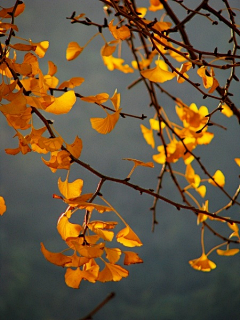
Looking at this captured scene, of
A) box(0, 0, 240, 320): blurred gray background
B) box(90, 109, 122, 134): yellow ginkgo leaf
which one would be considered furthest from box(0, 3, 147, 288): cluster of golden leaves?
box(0, 0, 240, 320): blurred gray background

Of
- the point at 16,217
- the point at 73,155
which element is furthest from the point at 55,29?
the point at 73,155

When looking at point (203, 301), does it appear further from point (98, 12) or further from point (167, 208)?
point (98, 12)

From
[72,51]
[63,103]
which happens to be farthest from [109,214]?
[63,103]

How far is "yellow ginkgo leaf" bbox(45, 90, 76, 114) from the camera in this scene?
0.32 m

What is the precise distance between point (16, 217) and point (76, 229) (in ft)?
3.51

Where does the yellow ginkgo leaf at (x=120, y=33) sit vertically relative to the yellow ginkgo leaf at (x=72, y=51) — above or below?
below

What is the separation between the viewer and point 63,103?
0.32m

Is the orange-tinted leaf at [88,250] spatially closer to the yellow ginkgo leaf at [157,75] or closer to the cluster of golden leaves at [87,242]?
the cluster of golden leaves at [87,242]

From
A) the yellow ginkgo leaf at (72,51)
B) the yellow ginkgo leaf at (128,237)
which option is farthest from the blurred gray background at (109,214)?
the yellow ginkgo leaf at (128,237)

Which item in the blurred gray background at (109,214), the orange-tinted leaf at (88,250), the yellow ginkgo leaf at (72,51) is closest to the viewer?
the orange-tinted leaf at (88,250)

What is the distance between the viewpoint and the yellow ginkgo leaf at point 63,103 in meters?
0.32

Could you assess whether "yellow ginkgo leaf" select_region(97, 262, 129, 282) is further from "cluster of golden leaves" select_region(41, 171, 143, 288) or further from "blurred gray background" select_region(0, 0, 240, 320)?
"blurred gray background" select_region(0, 0, 240, 320)

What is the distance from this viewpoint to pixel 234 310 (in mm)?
1372

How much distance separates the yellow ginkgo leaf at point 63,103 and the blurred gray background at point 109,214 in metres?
1.04
